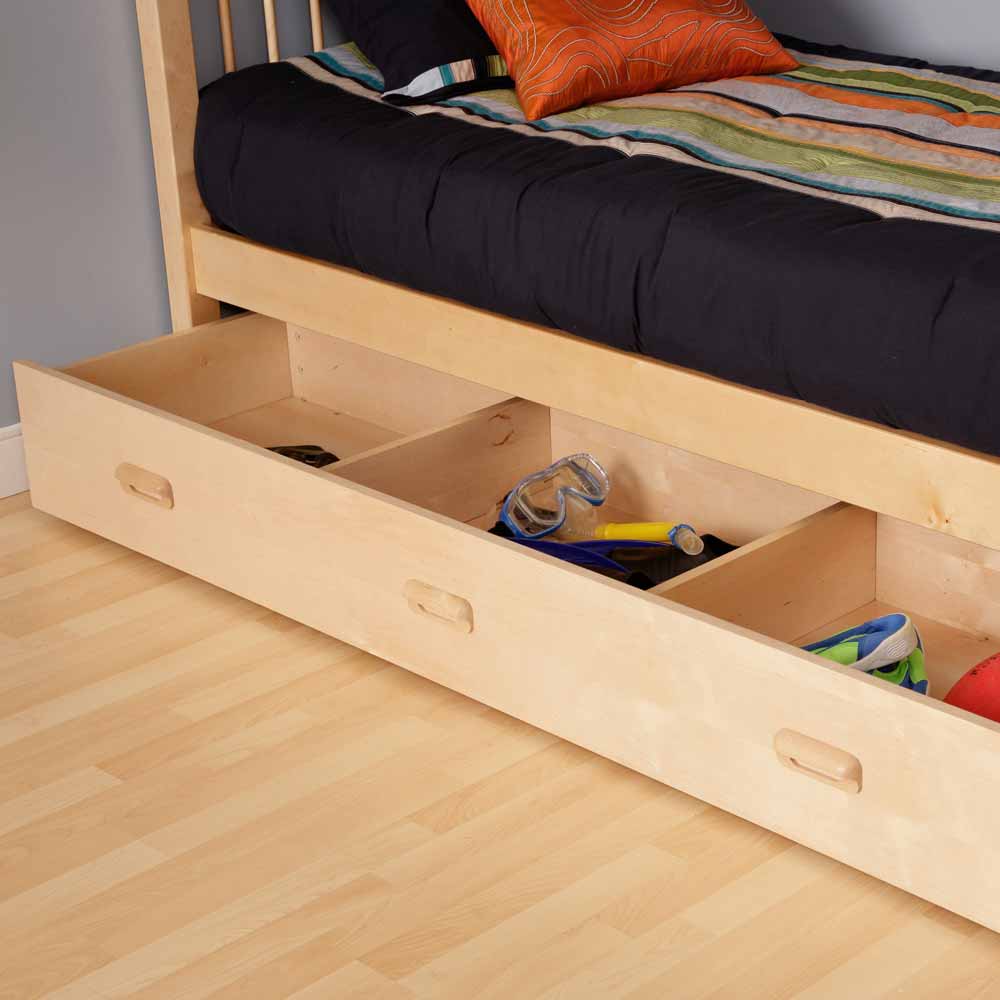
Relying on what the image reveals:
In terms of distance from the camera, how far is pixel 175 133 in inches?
93.8

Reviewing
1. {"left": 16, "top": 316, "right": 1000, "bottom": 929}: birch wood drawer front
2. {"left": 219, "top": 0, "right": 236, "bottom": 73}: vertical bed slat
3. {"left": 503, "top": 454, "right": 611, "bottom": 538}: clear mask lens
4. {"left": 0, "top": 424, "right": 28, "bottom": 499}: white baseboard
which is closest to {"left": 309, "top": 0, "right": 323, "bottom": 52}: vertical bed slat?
{"left": 219, "top": 0, "right": 236, "bottom": 73}: vertical bed slat

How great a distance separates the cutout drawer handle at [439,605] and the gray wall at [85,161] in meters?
0.96

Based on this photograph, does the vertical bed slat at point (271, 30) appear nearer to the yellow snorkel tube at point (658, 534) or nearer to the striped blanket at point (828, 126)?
the striped blanket at point (828, 126)

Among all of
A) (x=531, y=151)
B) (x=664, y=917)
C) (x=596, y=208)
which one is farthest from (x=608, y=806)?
(x=531, y=151)

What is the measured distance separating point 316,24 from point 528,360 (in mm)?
906

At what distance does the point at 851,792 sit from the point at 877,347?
0.44 metres

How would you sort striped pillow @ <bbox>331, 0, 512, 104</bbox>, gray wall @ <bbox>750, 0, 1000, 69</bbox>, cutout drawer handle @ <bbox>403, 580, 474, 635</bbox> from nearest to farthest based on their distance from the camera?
cutout drawer handle @ <bbox>403, 580, 474, 635</bbox>, striped pillow @ <bbox>331, 0, 512, 104</bbox>, gray wall @ <bbox>750, 0, 1000, 69</bbox>

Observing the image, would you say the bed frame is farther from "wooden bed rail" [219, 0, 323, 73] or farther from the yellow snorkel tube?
the yellow snorkel tube

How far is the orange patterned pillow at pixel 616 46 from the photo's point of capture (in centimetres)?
218

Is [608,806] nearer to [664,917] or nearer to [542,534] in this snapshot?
[664,917]

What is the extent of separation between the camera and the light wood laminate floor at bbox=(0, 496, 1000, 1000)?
1.39 metres

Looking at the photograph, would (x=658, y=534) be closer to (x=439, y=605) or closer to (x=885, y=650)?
(x=439, y=605)

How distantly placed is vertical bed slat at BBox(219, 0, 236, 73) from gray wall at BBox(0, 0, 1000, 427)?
0.04 m

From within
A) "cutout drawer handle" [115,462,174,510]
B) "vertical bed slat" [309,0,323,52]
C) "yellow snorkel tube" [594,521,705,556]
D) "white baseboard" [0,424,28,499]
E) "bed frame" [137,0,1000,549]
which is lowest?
"white baseboard" [0,424,28,499]
